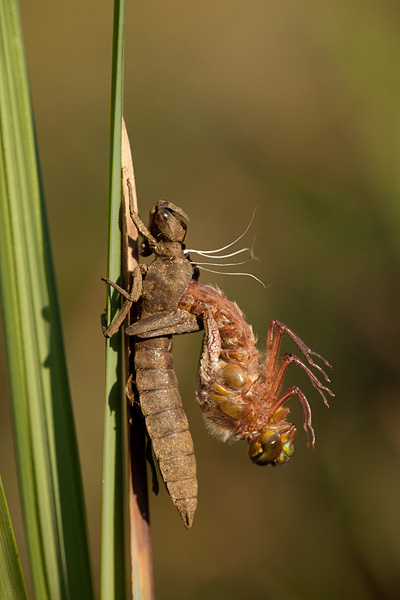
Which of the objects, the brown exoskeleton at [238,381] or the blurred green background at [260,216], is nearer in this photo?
the brown exoskeleton at [238,381]

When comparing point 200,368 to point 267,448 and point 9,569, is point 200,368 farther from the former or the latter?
point 9,569

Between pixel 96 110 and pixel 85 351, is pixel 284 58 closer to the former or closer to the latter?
pixel 96 110

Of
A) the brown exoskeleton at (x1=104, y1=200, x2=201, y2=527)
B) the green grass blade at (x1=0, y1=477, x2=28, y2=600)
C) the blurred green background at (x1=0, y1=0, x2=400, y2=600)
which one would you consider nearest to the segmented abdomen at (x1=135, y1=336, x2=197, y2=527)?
the brown exoskeleton at (x1=104, y1=200, x2=201, y2=527)

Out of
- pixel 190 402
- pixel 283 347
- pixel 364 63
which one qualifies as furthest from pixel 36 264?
pixel 364 63

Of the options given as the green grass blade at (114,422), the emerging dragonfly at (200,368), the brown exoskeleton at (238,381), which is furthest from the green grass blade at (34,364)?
the brown exoskeleton at (238,381)

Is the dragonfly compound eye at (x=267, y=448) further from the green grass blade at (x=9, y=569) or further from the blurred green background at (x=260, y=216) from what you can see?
the blurred green background at (x=260, y=216)

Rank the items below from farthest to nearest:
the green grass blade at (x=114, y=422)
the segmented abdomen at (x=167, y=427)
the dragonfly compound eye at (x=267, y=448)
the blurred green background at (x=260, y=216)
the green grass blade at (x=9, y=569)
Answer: the blurred green background at (x=260, y=216)
the dragonfly compound eye at (x=267, y=448)
the segmented abdomen at (x=167, y=427)
the green grass blade at (x=114, y=422)
the green grass blade at (x=9, y=569)
